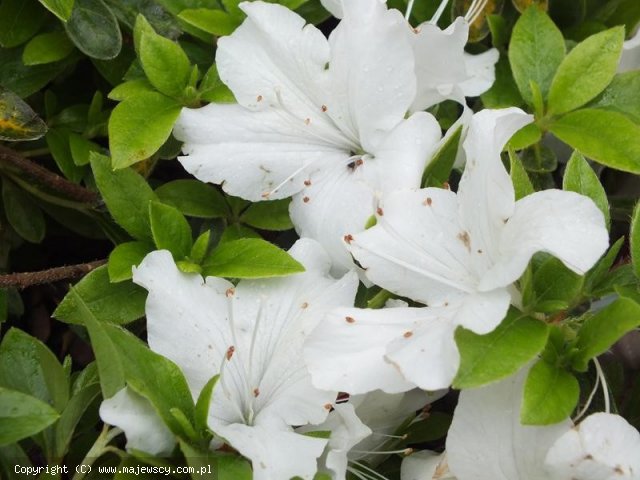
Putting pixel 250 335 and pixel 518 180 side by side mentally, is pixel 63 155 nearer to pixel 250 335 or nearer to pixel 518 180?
pixel 250 335

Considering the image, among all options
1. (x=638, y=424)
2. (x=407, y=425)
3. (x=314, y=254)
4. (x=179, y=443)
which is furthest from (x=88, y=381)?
(x=638, y=424)

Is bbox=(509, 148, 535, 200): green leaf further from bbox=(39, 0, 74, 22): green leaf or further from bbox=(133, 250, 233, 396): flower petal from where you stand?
bbox=(39, 0, 74, 22): green leaf

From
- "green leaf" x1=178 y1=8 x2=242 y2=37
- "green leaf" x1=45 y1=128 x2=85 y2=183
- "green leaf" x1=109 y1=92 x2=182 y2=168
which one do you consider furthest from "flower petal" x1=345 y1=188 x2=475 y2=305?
"green leaf" x1=45 y1=128 x2=85 y2=183

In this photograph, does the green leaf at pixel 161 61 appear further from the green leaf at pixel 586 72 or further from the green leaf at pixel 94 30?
the green leaf at pixel 586 72

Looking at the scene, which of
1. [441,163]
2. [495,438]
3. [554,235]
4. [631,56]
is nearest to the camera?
[554,235]

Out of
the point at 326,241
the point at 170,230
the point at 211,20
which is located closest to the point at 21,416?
the point at 170,230

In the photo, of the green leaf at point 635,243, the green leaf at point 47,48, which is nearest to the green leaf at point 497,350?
the green leaf at point 635,243

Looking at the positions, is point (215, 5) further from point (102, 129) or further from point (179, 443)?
point (179, 443)
